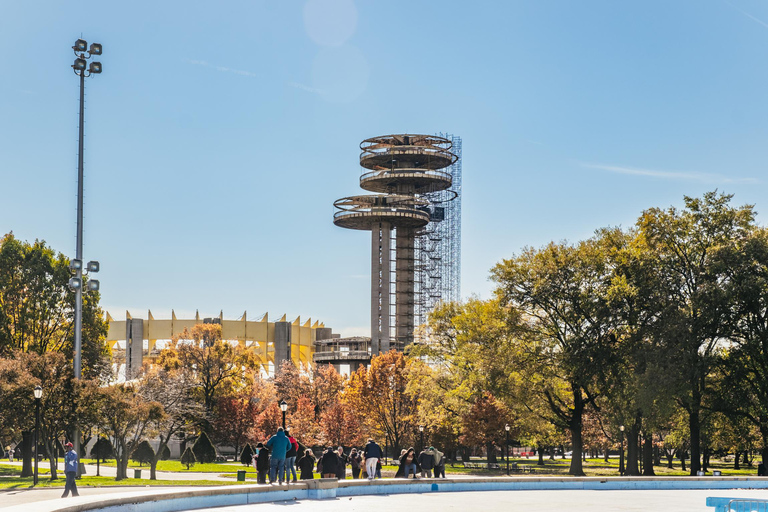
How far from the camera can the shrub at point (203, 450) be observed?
6300 centimetres

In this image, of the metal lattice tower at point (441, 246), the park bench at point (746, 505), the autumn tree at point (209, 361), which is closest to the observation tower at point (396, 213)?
the metal lattice tower at point (441, 246)

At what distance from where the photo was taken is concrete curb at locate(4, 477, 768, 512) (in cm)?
1911

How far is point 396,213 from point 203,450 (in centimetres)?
4414

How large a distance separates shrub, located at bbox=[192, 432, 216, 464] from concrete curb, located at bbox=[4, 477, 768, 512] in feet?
118

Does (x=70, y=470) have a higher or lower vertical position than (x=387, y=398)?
higher

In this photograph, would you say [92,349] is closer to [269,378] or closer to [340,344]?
[269,378]

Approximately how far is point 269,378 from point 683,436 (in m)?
49.4

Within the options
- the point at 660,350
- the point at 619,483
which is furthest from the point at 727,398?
the point at 619,483

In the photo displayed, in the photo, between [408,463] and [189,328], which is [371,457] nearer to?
[408,463]

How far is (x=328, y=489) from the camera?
85.8ft

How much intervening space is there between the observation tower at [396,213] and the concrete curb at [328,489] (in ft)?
220

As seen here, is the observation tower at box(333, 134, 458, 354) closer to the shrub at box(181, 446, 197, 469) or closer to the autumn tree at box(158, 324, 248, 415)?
the autumn tree at box(158, 324, 248, 415)

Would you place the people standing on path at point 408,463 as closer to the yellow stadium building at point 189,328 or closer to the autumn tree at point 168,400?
the autumn tree at point 168,400

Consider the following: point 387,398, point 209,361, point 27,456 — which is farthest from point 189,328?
point 27,456
